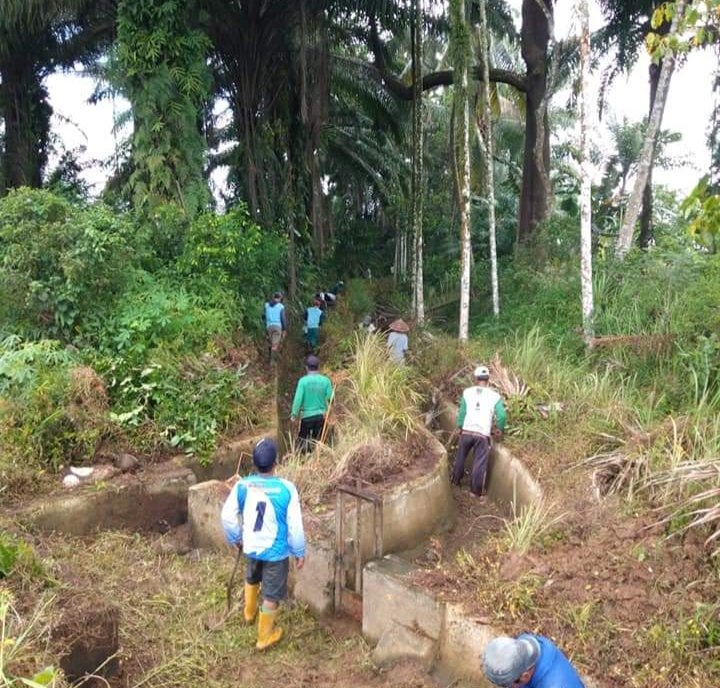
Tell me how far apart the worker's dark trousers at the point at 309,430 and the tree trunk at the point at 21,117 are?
12491 millimetres

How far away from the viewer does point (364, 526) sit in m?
6.57

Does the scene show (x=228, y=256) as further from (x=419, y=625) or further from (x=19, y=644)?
(x=19, y=644)

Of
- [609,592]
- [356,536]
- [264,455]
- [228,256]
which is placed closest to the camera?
[609,592]

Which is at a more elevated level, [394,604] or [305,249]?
[305,249]

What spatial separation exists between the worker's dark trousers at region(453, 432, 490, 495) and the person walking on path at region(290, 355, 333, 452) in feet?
5.52

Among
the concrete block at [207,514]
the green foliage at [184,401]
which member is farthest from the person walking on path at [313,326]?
the concrete block at [207,514]

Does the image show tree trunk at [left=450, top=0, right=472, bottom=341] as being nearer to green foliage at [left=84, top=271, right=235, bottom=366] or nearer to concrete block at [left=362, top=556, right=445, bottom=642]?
green foliage at [left=84, top=271, right=235, bottom=366]

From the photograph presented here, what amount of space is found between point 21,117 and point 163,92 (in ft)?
23.6

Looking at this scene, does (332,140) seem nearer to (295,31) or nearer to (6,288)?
(295,31)

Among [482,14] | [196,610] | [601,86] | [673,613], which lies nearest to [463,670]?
[673,613]

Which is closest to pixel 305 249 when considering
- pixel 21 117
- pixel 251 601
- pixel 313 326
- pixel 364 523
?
pixel 313 326

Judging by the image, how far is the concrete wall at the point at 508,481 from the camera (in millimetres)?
7200

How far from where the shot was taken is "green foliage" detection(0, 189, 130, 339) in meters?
8.98

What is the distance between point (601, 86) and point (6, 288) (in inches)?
635
